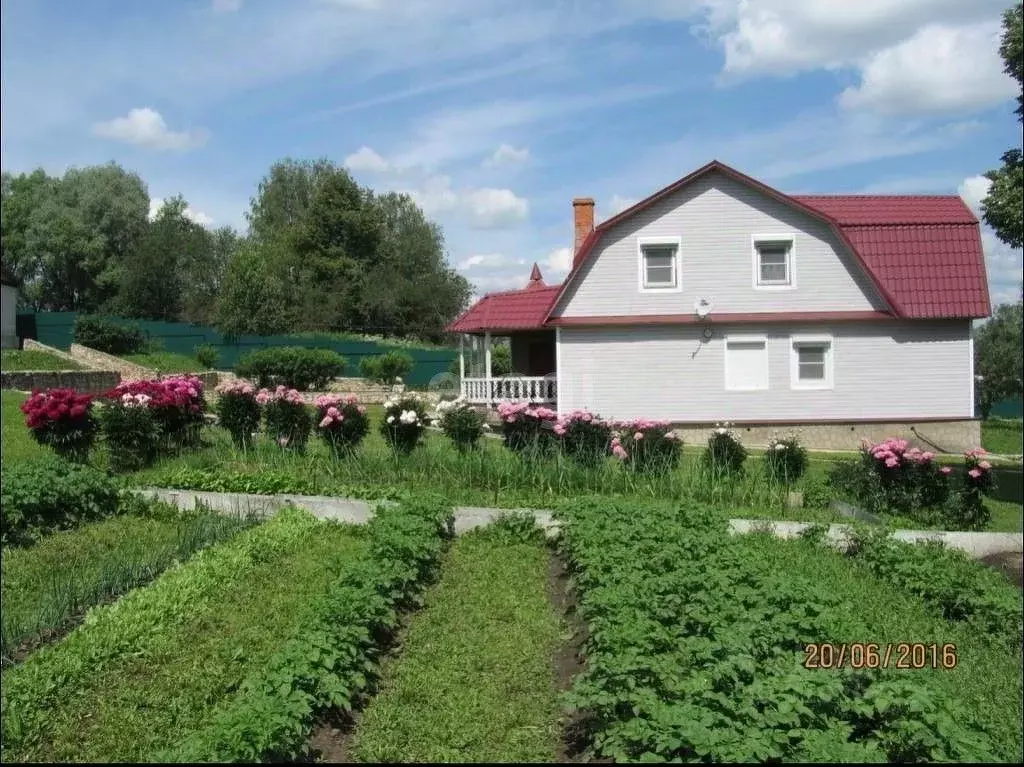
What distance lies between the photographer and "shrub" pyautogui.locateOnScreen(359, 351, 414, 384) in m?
30.2

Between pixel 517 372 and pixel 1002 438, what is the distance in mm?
12675

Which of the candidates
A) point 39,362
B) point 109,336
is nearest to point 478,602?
point 39,362

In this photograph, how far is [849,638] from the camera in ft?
17.1

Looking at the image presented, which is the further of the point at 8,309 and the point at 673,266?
the point at 673,266

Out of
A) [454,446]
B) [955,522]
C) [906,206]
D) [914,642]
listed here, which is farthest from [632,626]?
[906,206]

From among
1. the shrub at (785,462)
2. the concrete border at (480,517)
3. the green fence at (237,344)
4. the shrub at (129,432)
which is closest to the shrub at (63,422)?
the shrub at (129,432)

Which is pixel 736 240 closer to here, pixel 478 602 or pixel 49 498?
pixel 478 602

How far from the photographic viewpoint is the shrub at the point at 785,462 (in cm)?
1064

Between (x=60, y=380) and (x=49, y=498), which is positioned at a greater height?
(x=60, y=380)

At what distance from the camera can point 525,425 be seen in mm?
11555

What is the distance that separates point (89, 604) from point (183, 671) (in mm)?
1218

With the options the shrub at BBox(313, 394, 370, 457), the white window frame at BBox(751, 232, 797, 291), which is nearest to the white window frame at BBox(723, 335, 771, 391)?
the white window frame at BBox(751, 232, 797, 291)

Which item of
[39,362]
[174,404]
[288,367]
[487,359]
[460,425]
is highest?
[39,362]

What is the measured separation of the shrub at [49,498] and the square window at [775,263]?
1444cm
